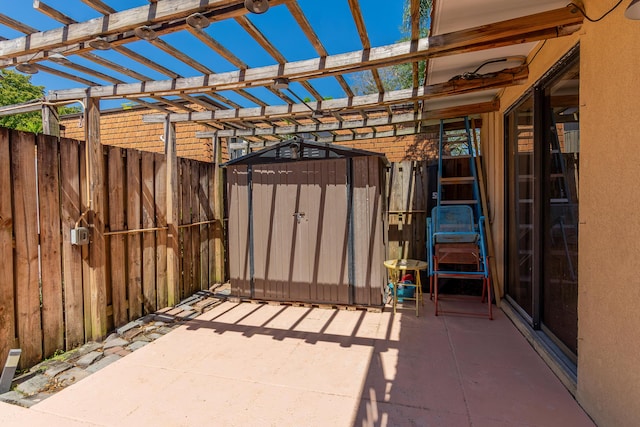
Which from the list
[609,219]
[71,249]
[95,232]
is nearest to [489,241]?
[609,219]

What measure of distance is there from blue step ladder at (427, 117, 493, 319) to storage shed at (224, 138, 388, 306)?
2.43ft

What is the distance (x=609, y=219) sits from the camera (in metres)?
1.73

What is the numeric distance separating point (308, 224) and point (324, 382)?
2.21m

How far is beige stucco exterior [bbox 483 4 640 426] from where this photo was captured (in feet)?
5.02

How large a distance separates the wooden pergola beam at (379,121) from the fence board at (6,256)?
9.34 ft

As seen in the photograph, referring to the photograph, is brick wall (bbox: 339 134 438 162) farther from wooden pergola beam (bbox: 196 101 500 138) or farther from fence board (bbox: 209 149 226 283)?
fence board (bbox: 209 149 226 283)

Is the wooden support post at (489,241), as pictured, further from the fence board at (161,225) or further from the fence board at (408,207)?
the fence board at (161,225)

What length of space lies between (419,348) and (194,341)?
2.27 m

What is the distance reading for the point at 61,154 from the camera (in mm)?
2879

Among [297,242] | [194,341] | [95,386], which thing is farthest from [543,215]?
[95,386]

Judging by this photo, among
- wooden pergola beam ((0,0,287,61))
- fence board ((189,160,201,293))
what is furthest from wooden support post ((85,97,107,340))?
fence board ((189,160,201,293))

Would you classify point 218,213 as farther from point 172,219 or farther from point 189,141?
point 189,141

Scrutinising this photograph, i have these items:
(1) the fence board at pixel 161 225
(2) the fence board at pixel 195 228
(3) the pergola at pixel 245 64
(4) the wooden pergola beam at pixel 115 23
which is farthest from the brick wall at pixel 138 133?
(4) the wooden pergola beam at pixel 115 23

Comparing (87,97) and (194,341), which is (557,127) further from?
(87,97)
